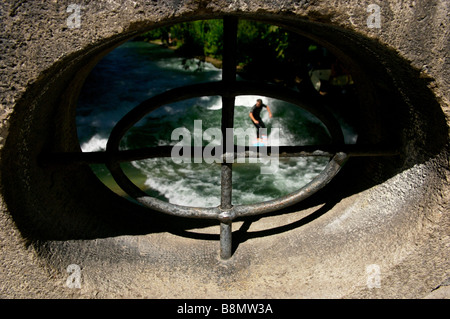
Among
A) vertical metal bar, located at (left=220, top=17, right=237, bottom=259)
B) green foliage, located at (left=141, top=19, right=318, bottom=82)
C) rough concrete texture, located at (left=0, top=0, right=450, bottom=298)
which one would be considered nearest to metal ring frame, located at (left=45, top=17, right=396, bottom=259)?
vertical metal bar, located at (left=220, top=17, right=237, bottom=259)

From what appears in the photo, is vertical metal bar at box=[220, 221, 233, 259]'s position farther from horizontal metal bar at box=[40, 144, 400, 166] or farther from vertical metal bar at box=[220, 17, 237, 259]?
horizontal metal bar at box=[40, 144, 400, 166]

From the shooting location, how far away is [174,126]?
24.8 feet

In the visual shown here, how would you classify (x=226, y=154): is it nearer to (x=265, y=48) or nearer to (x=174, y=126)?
(x=174, y=126)

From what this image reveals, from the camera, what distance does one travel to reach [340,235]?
1.80m

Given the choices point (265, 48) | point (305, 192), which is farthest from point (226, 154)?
point (265, 48)

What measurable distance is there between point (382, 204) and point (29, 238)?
4.78 feet

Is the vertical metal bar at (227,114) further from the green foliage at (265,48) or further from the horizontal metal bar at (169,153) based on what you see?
the green foliage at (265,48)

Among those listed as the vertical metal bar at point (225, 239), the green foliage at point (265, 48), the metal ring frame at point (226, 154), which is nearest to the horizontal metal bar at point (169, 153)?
the metal ring frame at point (226, 154)

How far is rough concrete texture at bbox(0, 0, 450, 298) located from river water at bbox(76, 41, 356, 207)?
2.03 meters

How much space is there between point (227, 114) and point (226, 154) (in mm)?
161

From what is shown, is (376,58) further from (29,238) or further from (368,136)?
(29,238)

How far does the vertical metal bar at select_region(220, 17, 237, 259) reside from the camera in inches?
57.9

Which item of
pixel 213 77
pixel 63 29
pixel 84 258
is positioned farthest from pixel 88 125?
pixel 63 29

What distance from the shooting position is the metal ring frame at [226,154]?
151 cm
